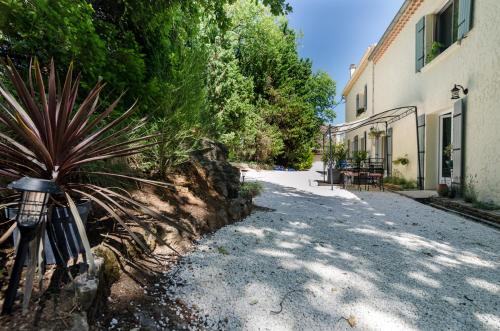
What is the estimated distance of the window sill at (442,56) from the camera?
5968mm

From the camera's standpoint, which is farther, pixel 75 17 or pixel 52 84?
pixel 75 17

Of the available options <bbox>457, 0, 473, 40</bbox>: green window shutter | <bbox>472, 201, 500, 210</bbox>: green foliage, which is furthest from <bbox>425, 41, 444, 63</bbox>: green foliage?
<bbox>472, 201, 500, 210</bbox>: green foliage

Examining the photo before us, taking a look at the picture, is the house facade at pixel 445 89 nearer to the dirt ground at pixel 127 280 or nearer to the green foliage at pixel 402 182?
the green foliage at pixel 402 182

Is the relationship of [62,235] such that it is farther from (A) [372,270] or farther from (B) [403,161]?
(B) [403,161]

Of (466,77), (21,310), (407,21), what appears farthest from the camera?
(407,21)

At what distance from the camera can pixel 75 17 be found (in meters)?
2.55

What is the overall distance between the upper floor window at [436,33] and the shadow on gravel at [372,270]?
16.0ft

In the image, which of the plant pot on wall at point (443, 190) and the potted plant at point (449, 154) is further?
the potted plant at point (449, 154)

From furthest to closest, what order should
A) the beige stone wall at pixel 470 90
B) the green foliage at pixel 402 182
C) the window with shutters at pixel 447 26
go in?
the green foliage at pixel 402 182 → the window with shutters at pixel 447 26 → the beige stone wall at pixel 470 90

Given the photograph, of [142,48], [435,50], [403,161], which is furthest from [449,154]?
[142,48]

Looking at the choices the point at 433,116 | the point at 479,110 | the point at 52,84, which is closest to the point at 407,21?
the point at 433,116

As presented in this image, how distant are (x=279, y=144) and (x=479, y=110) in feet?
38.0

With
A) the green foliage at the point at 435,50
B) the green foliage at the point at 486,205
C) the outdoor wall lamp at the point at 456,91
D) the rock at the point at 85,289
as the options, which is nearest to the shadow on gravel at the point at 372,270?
the rock at the point at 85,289

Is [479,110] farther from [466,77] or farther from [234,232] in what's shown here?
[234,232]
